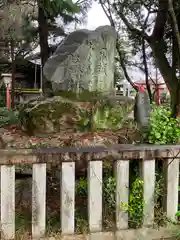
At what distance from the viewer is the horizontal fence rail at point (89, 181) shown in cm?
208

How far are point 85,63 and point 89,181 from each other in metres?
2.44

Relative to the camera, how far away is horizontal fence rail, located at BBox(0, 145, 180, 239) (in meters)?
2.08

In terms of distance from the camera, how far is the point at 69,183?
7.05ft

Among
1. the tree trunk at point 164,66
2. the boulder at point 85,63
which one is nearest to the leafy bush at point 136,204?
the boulder at point 85,63

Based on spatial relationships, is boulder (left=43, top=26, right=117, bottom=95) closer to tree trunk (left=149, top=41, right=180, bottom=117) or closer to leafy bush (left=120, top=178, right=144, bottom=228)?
leafy bush (left=120, top=178, right=144, bottom=228)

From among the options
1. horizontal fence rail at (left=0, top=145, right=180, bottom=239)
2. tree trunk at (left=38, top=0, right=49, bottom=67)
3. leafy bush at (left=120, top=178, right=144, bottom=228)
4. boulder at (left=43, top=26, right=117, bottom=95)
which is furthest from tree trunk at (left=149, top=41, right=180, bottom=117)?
leafy bush at (left=120, top=178, right=144, bottom=228)

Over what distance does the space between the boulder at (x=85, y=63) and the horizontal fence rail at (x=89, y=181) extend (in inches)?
83.9

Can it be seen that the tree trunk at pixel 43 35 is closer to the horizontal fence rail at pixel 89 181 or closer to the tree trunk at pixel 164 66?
the tree trunk at pixel 164 66

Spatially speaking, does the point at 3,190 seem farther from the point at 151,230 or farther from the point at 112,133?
the point at 112,133

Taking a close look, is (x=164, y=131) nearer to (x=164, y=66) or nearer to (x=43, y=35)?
(x=164, y=66)

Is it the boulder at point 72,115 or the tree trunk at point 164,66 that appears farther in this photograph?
the tree trunk at point 164,66

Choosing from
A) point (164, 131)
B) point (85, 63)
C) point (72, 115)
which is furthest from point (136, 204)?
point (85, 63)

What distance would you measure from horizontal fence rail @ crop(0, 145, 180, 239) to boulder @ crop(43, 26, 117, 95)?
2.13 meters

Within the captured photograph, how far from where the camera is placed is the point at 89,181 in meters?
2.19
